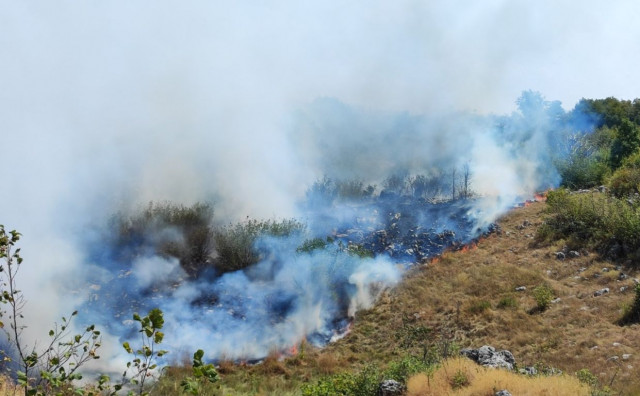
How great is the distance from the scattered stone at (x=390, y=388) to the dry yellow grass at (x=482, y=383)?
152 millimetres

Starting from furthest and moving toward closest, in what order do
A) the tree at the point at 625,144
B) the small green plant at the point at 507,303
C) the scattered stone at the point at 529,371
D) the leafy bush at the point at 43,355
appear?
the tree at the point at 625,144 → the small green plant at the point at 507,303 → the scattered stone at the point at 529,371 → the leafy bush at the point at 43,355

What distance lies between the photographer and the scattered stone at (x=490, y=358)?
8.19 metres

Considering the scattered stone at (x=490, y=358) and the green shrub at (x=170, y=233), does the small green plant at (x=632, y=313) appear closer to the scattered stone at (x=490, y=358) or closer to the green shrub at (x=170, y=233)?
the scattered stone at (x=490, y=358)

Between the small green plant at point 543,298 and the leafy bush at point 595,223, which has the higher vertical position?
the leafy bush at point 595,223

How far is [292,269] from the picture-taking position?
14570mm

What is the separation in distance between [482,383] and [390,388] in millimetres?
1503

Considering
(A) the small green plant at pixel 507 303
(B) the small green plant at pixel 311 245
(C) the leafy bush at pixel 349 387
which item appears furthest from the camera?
(B) the small green plant at pixel 311 245

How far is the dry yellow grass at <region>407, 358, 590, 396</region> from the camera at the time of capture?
664 cm

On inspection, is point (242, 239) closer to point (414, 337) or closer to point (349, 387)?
point (414, 337)

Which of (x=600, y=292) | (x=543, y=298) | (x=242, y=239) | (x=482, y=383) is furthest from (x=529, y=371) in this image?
(x=242, y=239)

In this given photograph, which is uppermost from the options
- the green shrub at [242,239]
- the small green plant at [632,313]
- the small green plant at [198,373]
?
the green shrub at [242,239]

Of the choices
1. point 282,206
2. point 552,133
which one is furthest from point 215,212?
point 552,133

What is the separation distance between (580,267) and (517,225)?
529 cm

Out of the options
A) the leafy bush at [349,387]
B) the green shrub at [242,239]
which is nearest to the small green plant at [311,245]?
the green shrub at [242,239]
